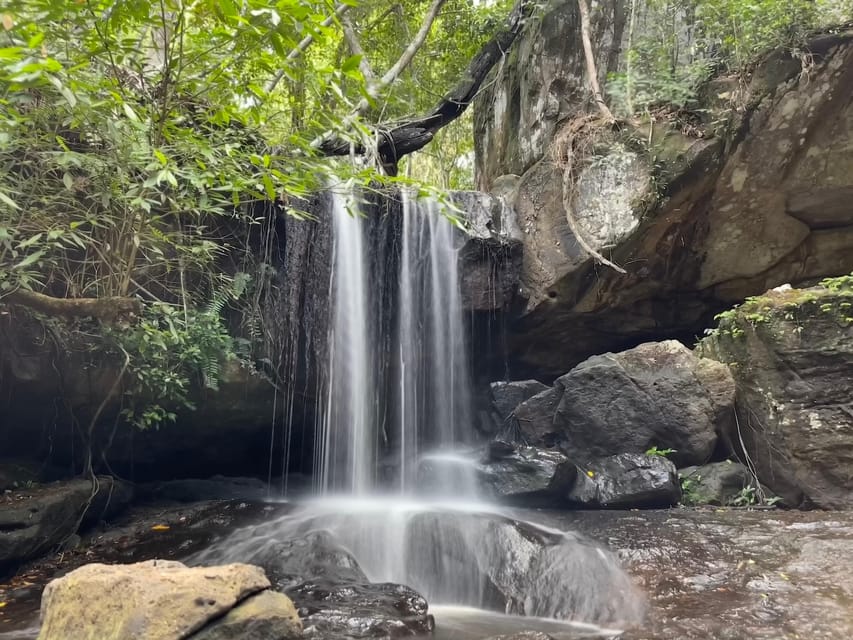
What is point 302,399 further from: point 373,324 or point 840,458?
point 840,458

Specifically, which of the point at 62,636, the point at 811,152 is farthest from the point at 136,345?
the point at 811,152

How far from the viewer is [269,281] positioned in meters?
7.04

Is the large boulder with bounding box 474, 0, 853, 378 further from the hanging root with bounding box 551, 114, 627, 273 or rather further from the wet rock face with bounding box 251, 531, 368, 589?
the wet rock face with bounding box 251, 531, 368, 589

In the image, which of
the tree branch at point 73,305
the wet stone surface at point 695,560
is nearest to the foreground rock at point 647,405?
the wet stone surface at point 695,560

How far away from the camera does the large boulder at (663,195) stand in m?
7.29

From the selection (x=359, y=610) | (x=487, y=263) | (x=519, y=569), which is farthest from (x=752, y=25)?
(x=359, y=610)

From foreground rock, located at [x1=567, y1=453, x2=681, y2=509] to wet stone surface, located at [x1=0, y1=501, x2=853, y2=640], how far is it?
7.8 inches

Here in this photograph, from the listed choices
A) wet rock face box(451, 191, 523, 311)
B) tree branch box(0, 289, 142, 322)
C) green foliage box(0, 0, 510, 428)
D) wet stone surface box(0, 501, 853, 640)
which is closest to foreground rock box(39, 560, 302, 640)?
wet stone surface box(0, 501, 853, 640)

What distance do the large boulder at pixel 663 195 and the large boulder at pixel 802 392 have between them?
1.89 meters

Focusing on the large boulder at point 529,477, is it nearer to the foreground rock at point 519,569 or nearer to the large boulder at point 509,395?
the foreground rock at point 519,569

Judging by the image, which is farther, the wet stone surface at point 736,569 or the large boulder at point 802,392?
the large boulder at point 802,392

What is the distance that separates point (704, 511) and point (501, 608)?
283cm

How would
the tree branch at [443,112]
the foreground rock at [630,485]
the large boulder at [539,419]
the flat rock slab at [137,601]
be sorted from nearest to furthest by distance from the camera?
the flat rock slab at [137,601], the foreground rock at [630,485], the large boulder at [539,419], the tree branch at [443,112]

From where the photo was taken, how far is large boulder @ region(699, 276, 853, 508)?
566 centimetres
